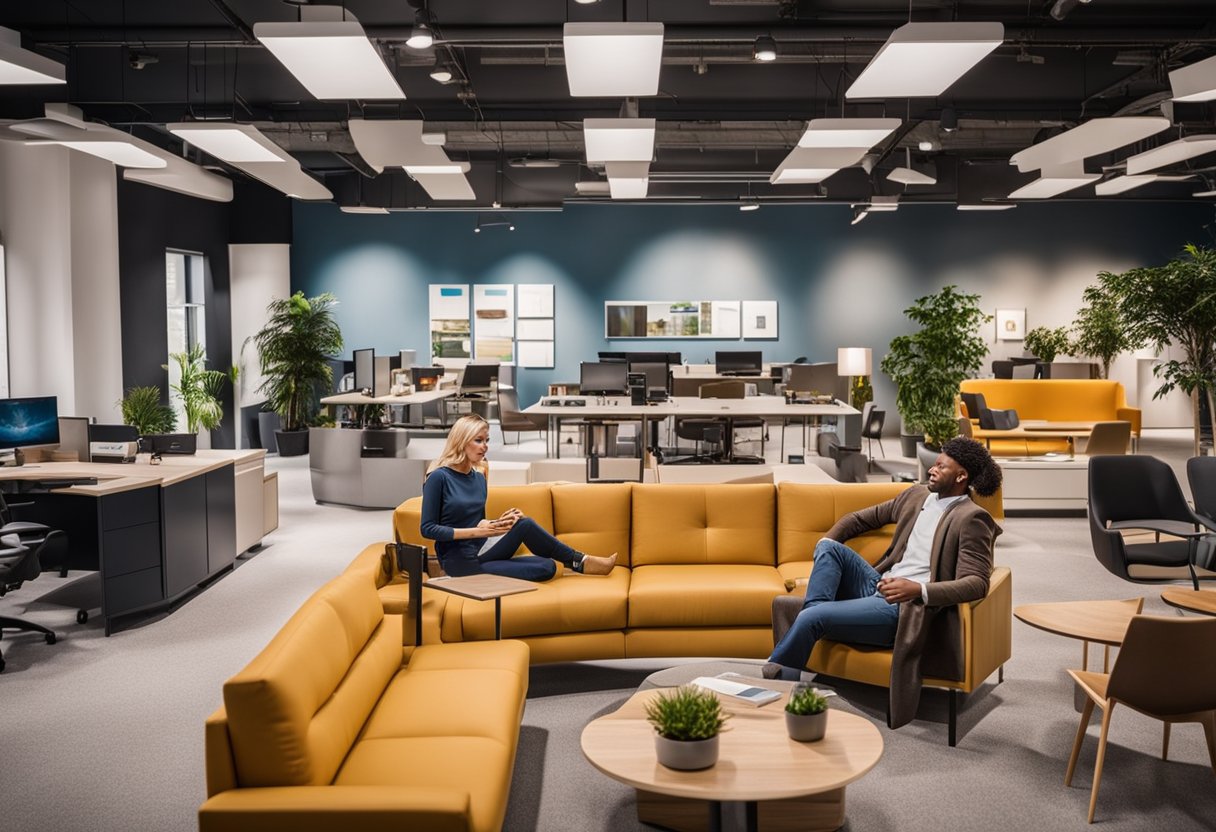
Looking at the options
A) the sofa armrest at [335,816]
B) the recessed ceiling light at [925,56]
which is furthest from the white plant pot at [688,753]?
the recessed ceiling light at [925,56]

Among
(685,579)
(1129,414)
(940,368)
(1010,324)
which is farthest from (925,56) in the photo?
(1010,324)

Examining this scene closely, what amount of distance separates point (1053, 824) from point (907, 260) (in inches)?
540

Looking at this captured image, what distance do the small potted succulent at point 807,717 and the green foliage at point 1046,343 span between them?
14255 millimetres

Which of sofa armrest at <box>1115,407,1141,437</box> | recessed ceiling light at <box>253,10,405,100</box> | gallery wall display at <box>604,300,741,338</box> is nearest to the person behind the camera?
recessed ceiling light at <box>253,10,405,100</box>

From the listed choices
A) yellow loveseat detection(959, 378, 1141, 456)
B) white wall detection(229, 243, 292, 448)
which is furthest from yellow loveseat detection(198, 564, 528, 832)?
white wall detection(229, 243, 292, 448)

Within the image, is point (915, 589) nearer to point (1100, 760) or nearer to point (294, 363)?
point (1100, 760)

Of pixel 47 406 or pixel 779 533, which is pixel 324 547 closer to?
pixel 47 406

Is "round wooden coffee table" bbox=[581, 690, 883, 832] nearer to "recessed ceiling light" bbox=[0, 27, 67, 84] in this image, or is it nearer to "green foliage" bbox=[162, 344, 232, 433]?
"recessed ceiling light" bbox=[0, 27, 67, 84]

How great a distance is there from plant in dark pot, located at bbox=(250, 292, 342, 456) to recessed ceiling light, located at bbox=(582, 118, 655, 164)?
694 centimetres

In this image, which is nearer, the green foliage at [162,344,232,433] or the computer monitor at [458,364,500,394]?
the green foliage at [162,344,232,433]

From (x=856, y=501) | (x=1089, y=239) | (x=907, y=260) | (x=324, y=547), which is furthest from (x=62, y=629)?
(x=1089, y=239)

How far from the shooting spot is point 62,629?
Result: 609 centimetres

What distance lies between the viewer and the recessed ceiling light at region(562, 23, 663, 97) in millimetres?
5293

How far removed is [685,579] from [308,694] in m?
2.60
